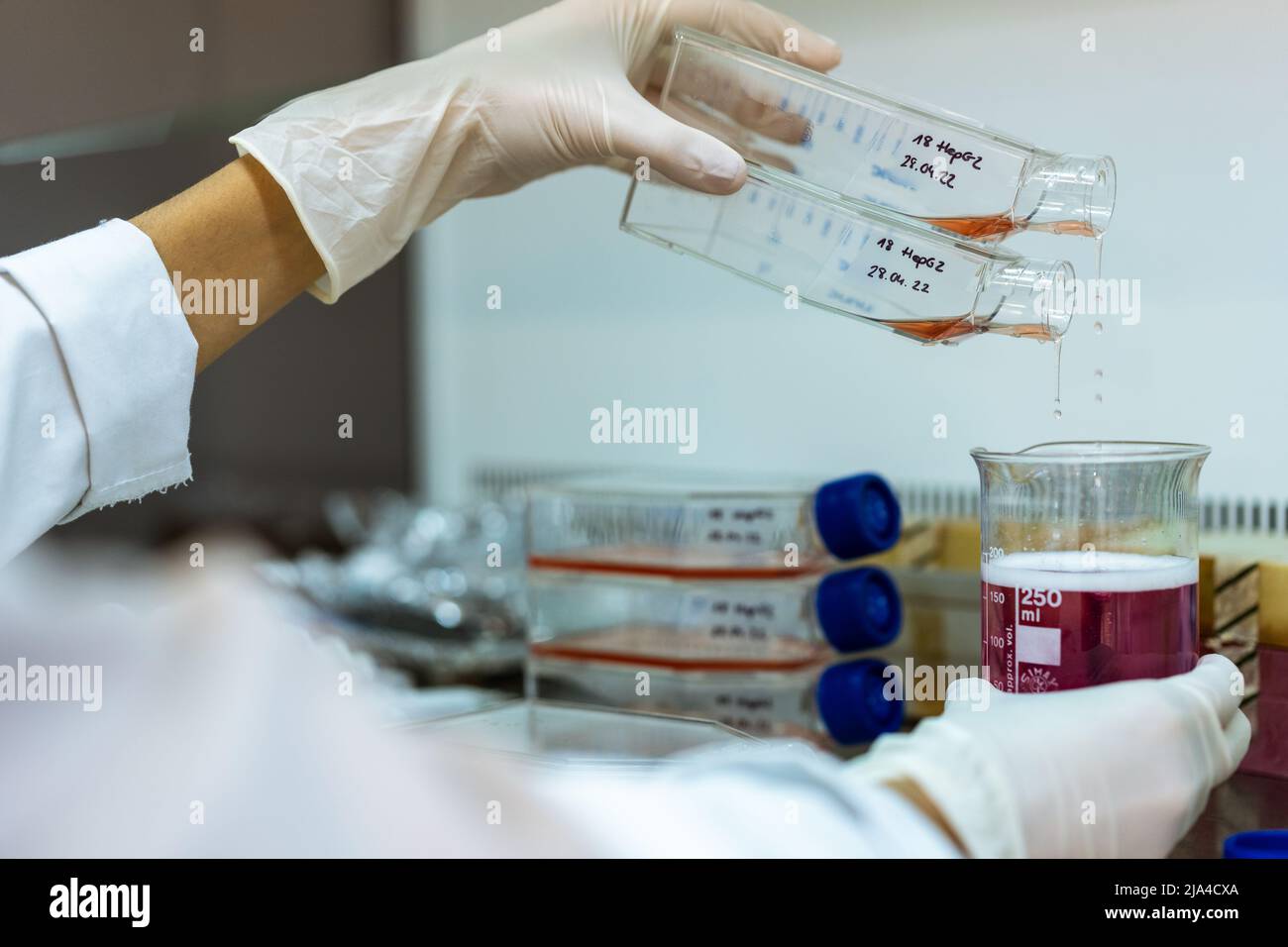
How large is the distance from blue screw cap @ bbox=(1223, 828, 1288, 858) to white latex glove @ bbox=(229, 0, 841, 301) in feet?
2.01

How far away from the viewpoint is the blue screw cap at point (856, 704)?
1.23 metres

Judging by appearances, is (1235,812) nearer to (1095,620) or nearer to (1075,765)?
(1095,620)

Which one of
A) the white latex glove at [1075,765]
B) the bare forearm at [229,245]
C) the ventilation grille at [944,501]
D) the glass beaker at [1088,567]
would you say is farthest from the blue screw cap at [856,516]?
the bare forearm at [229,245]

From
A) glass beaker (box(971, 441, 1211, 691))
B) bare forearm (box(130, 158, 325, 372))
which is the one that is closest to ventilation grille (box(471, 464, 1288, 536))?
glass beaker (box(971, 441, 1211, 691))

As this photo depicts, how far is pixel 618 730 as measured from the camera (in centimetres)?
127

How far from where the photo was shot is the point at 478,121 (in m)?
1.11

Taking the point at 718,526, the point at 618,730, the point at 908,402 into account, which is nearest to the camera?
the point at 618,730

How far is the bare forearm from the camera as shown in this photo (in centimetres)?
102

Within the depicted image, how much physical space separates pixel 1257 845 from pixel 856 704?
0.50 meters

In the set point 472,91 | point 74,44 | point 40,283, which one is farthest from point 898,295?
point 74,44

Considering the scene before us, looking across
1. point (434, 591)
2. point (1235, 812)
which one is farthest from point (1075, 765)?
point (434, 591)

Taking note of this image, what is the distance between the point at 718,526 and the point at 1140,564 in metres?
0.62

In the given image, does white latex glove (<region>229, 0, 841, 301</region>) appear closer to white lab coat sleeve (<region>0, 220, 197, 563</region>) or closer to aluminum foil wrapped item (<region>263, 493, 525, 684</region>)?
white lab coat sleeve (<region>0, 220, 197, 563</region>)
